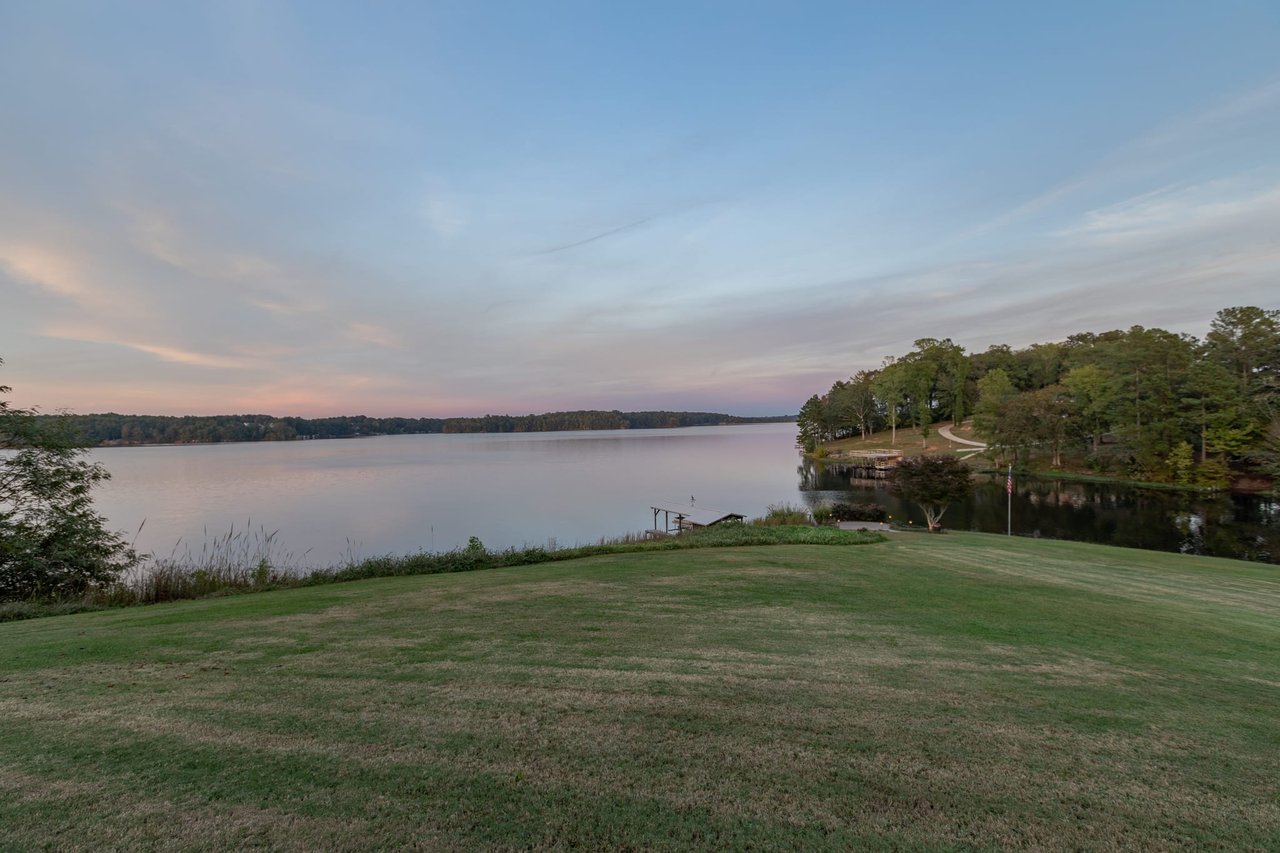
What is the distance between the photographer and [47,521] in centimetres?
1201

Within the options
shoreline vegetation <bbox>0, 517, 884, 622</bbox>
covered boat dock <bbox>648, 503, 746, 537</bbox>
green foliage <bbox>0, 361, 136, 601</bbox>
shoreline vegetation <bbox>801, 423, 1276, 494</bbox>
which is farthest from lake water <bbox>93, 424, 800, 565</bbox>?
shoreline vegetation <bbox>801, 423, 1276, 494</bbox>

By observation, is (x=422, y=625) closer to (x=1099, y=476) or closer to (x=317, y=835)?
(x=317, y=835)

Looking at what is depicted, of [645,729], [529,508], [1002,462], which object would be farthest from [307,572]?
[1002,462]

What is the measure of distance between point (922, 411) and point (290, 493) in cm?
7797

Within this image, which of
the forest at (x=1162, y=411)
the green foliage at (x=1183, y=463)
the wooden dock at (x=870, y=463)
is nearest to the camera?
the forest at (x=1162, y=411)

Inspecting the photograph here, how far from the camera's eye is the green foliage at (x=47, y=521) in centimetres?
1089

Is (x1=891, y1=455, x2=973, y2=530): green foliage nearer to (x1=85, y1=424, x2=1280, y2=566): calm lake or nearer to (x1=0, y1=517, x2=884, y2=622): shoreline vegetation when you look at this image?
(x1=85, y1=424, x2=1280, y2=566): calm lake

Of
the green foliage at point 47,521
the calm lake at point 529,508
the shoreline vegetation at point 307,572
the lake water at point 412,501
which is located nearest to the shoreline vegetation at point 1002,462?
the calm lake at point 529,508

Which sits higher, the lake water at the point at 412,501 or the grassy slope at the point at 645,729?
the grassy slope at the point at 645,729

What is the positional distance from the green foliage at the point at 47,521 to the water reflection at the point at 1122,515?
34.9m

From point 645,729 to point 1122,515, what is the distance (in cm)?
4040

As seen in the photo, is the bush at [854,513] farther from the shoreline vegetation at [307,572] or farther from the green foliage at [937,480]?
the shoreline vegetation at [307,572]

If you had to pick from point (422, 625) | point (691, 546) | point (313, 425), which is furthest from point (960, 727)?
point (313, 425)

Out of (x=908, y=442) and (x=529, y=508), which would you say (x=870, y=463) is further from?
(x=529, y=508)
